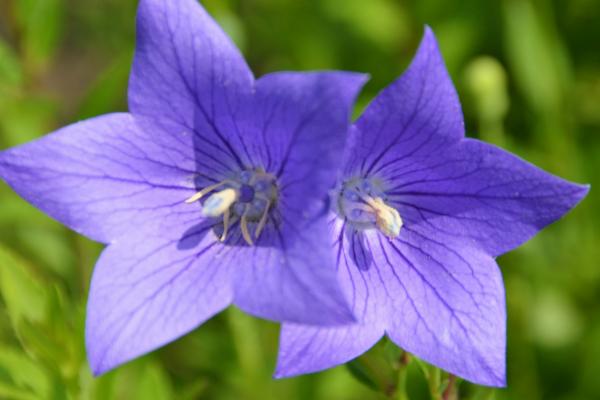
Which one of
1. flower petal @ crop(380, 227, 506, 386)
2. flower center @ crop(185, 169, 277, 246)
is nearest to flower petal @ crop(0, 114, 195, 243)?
flower center @ crop(185, 169, 277, 246)

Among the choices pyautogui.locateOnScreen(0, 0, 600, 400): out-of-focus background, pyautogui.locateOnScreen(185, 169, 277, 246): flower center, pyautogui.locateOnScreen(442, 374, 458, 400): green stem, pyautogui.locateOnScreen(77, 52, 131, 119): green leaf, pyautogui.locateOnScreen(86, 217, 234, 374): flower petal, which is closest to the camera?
pyautogui.locateOnScreen(86, 217, 234, 374): flower petal

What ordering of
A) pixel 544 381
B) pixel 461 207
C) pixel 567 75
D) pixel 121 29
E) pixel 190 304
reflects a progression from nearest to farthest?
pixel 190 304
pixel 461 207
pixel 544 381
pixel 567 75
pixel 121 29

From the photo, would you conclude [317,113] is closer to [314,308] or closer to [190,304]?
[314,308]

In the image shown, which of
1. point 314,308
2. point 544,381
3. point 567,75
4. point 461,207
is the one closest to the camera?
point 314,308

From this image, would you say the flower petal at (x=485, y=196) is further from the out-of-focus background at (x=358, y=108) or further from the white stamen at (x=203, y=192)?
the out-of-focus background at (x=358, y=108)

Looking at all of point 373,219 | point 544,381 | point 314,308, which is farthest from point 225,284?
point 544,381

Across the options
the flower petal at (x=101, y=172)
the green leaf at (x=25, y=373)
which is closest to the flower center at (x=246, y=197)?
the flower petal at (x=101, y=172)

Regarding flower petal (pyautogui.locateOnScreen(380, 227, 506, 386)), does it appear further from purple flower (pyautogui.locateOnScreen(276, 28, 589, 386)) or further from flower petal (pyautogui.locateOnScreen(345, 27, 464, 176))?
flower petal (pyautogui.locateOnScreen(345, 27, 464, 176))
